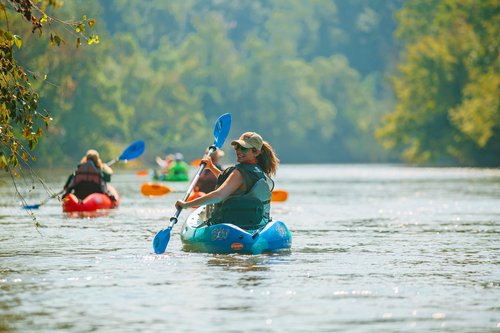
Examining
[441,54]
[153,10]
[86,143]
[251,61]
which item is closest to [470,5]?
[441,54]

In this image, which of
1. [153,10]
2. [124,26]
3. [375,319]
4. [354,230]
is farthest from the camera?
[153,10]

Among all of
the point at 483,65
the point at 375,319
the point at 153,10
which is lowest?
the point at 375,319

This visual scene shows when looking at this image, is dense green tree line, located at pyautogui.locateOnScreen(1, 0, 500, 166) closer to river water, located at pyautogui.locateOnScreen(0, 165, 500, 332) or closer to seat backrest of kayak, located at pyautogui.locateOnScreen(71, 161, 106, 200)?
seat backrest of kayak, located at pyautogui.locateOnScreen(71, 161, 106, 200)

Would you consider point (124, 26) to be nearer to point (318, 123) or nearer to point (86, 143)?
point (318, 123)

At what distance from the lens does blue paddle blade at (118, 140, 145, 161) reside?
25078 mm

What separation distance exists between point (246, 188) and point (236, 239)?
0.61 meters

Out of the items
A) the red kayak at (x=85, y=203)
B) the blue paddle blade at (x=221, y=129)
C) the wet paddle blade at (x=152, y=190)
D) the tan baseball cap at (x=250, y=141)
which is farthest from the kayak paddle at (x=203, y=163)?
the wet paddle blade at (x=152, y=190)

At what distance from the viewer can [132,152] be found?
25.5 metres

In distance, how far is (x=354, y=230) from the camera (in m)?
18.8

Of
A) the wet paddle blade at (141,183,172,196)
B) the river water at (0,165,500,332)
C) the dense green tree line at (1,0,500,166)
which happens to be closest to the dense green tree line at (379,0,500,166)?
the dense green tree line at (1,0,500,166)

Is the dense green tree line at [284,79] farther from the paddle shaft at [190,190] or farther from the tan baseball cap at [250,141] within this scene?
the tan baseball cap at [250,141]

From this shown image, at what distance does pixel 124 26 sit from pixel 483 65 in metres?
52.1

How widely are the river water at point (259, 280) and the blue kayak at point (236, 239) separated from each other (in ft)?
0.42

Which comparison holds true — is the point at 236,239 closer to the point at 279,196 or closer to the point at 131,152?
the point at 131,152
